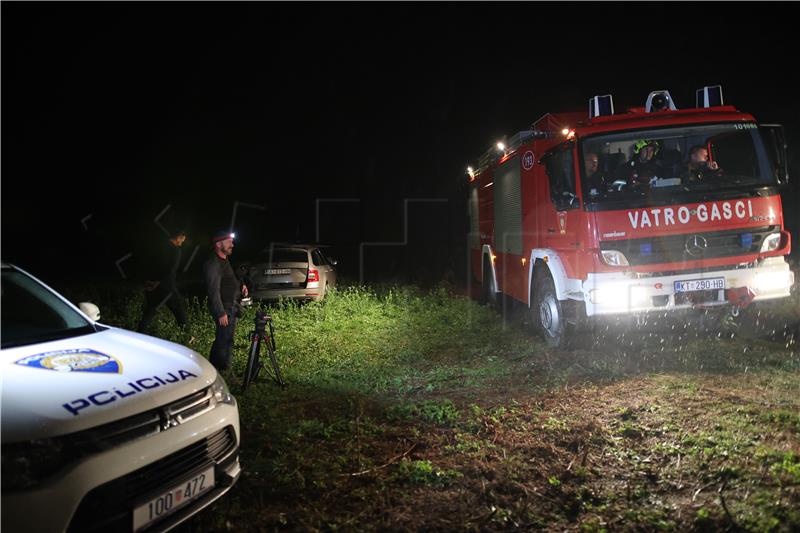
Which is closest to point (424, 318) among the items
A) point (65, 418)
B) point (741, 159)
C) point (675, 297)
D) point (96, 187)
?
point (675, 297)

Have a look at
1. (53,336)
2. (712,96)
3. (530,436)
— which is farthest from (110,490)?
(712,96)

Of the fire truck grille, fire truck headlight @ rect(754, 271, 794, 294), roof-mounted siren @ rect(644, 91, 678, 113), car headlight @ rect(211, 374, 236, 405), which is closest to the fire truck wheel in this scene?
the fire truck grille

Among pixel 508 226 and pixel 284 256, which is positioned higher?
pixel 508 226

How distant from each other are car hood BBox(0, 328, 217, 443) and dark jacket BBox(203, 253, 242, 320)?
7.20 feet

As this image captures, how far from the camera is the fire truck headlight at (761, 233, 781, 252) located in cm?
618

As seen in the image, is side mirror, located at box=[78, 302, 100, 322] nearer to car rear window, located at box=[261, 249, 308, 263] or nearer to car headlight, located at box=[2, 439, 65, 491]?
car headlight, located at box=[2, 439, 65, 491]

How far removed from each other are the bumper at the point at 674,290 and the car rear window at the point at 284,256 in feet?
22.6

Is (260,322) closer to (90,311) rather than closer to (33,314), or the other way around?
(90,311)

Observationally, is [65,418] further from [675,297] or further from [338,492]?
[675,297]

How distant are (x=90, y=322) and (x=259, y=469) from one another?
1602 mm

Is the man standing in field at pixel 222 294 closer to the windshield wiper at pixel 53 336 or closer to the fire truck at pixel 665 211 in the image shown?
the windshield wiper at pixel 53 336

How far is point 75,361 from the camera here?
10.5ft

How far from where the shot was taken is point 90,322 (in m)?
3.96

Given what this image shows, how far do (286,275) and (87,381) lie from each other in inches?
333
